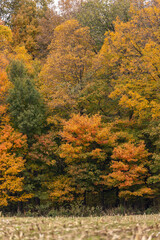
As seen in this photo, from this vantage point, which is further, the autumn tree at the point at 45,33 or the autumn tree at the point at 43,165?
the autumn tree at the point at 45,33

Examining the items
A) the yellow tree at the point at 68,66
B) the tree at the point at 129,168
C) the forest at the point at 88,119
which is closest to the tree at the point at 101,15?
the forest at the point at 88,119

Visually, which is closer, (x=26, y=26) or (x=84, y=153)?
(x=84, y=153)

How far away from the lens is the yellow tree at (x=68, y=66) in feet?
95.3

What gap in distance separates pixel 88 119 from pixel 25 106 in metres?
7.50

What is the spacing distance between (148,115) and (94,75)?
338 inches

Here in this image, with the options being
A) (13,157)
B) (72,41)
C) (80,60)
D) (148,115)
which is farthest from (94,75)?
(13,157)

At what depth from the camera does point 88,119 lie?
24609mm

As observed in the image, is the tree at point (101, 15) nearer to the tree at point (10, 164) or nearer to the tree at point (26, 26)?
the tree at point (26, 26)

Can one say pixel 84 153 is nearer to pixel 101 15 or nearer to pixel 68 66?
pixel 68 66

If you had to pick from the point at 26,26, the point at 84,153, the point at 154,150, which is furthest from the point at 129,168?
the point at 26,26

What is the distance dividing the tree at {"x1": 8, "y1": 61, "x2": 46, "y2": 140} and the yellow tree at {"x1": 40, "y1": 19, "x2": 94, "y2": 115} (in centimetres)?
151

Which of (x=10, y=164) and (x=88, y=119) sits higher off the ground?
(x=88, y=119)

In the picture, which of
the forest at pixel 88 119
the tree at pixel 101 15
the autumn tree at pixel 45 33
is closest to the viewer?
the forest at pixel 88 119

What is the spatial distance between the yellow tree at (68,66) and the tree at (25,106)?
4.96 ft
